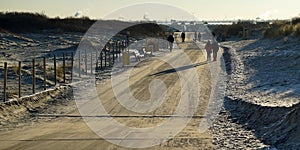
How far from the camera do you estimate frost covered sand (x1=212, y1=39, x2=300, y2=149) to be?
10.9m

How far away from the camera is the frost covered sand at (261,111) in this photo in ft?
35.6

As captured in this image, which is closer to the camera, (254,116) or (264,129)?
(264,129)

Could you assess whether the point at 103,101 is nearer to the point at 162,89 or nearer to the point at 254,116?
the point at 162,89

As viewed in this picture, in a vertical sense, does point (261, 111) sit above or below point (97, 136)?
above

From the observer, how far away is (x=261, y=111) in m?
14.1

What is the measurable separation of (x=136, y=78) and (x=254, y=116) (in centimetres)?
1145

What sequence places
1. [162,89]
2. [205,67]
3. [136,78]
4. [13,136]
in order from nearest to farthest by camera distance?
[13,136] < [162,89] < [136,78] < [205,67]

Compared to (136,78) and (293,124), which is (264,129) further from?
(136,78)

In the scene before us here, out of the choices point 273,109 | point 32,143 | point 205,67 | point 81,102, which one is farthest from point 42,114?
Result: point 205,67

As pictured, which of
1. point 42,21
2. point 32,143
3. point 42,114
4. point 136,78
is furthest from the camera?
point 42,21

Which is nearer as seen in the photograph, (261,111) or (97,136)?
(97,136)

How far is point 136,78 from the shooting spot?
24.9m

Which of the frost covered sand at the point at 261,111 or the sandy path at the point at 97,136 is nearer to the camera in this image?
the sandy path at the point at 97,136

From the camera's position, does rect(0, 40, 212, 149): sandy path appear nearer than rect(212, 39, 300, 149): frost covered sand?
Yes
